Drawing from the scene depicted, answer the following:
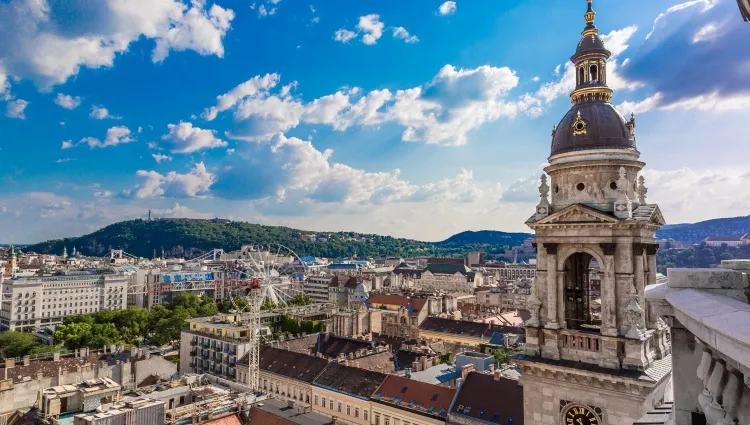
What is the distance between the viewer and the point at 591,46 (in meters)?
21.4

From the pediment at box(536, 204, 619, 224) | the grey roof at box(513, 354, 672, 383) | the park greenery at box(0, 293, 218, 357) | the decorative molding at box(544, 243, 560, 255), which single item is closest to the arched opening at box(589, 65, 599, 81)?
the pediment at box(536, 204, 619, 224)

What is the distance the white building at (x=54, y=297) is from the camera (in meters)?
152

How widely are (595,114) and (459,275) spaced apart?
179617 millimetres

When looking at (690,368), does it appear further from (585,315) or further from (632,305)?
(585,315)

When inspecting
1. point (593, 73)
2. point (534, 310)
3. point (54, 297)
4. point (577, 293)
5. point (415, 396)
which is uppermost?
point (593, 73)

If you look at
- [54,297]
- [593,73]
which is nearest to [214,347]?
[593,73]

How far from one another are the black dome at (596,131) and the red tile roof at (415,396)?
34.5 m

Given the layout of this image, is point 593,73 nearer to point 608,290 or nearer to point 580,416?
point 608,290

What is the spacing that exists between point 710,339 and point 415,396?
48.7 m

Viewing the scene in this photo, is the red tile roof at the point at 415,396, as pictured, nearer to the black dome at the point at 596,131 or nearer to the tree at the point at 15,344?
the black dome at the point at 596,131

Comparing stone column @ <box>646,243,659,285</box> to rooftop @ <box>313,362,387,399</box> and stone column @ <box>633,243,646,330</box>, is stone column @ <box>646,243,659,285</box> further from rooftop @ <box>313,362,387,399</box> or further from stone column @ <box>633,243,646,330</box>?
rooftop @ <box>313,362,387,399</box>

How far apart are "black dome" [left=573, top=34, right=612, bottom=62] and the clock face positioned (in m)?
14.2

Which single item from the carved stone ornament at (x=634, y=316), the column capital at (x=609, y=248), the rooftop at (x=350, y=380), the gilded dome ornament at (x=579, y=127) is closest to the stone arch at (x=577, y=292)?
the column capital at (x=609, y=248)

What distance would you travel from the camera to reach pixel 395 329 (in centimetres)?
11050
